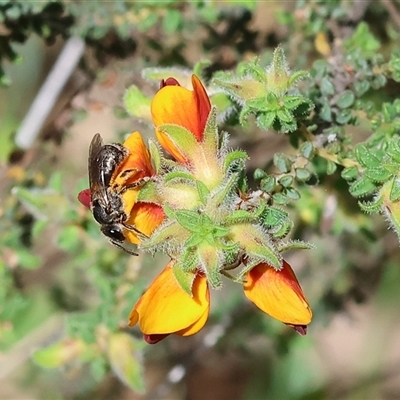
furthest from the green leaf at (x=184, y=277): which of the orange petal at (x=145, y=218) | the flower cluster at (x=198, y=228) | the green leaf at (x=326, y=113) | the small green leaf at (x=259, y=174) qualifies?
the green leaf at (x=326, y=113)

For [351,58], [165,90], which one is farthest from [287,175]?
[351,58]

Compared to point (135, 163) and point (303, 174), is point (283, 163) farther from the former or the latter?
point (135, 163)

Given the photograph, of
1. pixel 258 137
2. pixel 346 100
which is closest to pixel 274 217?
pixel 346 100

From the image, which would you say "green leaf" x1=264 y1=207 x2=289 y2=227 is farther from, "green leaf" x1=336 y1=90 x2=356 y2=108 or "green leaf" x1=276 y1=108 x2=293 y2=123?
"green leaf" x1=336 y1=90 x2=356 y2=108

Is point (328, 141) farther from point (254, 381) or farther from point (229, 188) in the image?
point (254, 381)

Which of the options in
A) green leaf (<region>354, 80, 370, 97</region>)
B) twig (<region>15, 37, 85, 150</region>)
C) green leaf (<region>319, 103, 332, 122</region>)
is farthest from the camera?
twig (<region>15, 37, 85, 150</region>)

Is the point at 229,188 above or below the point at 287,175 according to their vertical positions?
above

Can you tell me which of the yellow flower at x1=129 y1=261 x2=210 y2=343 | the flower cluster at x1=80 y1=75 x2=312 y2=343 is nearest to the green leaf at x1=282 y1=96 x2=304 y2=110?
the flower cluster at x1=80 y1=75 x2=312 y2=343
